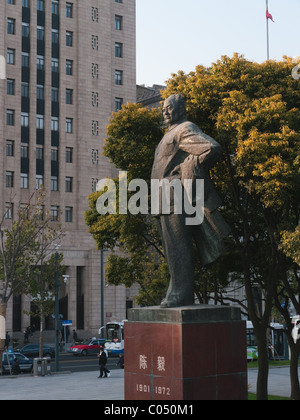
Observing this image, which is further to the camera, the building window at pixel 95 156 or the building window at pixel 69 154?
the building window at pixel 95 156

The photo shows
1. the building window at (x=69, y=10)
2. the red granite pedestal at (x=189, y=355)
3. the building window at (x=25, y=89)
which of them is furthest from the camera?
the building window at (x=69, y=10)

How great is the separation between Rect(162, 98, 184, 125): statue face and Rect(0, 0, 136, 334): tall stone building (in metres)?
47.0

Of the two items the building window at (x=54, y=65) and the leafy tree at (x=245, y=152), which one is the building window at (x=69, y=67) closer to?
the building window at (x=54, y=65)

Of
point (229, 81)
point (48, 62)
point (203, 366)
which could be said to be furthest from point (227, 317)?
point (48, 62)

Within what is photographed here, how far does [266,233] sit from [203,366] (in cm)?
1396

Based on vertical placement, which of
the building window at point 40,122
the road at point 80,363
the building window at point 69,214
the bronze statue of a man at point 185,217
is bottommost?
the road at point 80,363

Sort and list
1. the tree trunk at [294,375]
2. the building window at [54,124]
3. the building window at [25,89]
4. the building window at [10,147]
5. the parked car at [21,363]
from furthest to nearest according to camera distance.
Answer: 1. the building window at [54,124]
2. the building window at [25,89]
3. the building window at [10,147]
4. the parked car at [21,363]
5. the tree trunk at [294,375]

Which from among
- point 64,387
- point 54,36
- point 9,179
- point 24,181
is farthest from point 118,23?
point 64,387

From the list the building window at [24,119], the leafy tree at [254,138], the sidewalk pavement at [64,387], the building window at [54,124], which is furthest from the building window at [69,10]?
the leafy tree at [254,138]

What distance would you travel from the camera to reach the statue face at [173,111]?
11.9 meters

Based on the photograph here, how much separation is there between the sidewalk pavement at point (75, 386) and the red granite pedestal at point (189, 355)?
11.9 meters

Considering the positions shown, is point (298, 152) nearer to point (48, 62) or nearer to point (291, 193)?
point (291, 193)

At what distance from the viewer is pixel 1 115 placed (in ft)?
189

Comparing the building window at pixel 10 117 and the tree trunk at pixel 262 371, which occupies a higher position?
the building window at pixel 10 117
